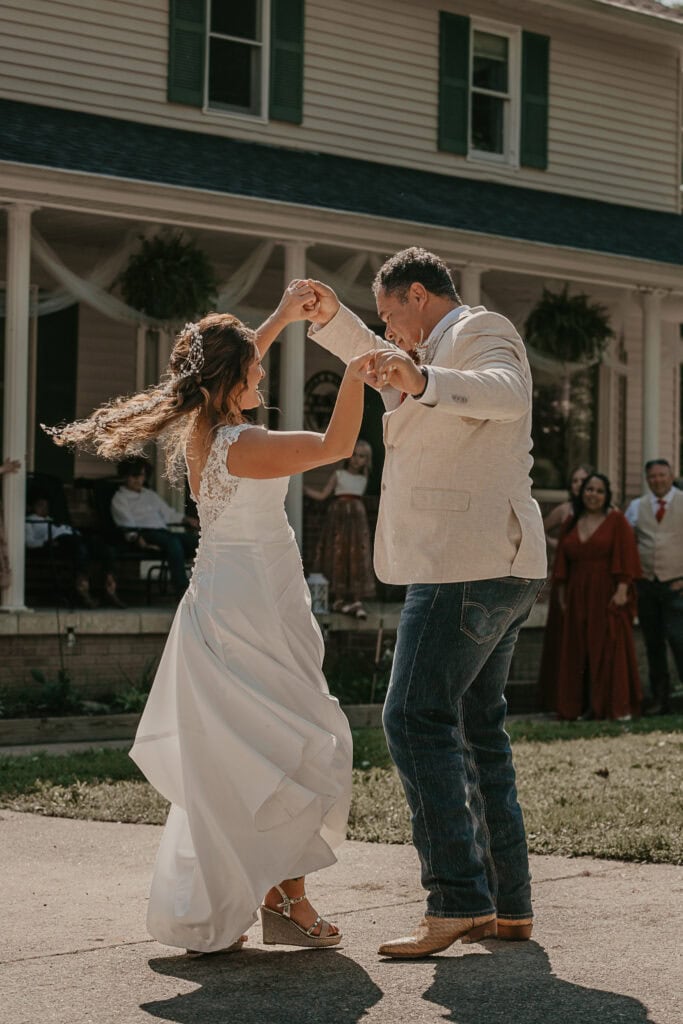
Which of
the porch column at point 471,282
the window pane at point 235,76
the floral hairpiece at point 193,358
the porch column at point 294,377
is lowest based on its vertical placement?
the floral hairpiece at point 193,358

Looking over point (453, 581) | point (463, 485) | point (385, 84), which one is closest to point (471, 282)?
point (385, 84)

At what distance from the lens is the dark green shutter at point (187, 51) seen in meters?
14.3

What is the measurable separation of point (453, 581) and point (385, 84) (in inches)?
480

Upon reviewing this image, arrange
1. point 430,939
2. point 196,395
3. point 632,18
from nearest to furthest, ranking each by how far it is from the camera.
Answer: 1. point 430,939
2. point 196,395
3. point 632,18

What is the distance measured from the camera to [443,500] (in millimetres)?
4621

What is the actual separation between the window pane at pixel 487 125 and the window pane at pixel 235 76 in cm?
302

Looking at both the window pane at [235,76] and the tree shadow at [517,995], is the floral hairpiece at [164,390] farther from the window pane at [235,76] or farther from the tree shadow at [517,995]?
the window pane at [235,76]

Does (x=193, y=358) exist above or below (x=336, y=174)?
below

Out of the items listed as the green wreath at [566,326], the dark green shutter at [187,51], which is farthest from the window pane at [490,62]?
the dark green shutter at [187,51]

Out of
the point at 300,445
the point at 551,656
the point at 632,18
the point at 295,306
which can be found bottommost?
the point at 551,656

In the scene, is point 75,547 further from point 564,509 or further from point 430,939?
point 430,939

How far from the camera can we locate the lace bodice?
487 centimetres

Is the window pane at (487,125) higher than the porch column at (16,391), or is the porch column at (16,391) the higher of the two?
the window pane at (487,125)

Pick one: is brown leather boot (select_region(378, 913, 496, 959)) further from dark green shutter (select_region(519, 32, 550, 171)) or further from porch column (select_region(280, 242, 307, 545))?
dark green shutter (select_region(519, 32, 550, 171))
